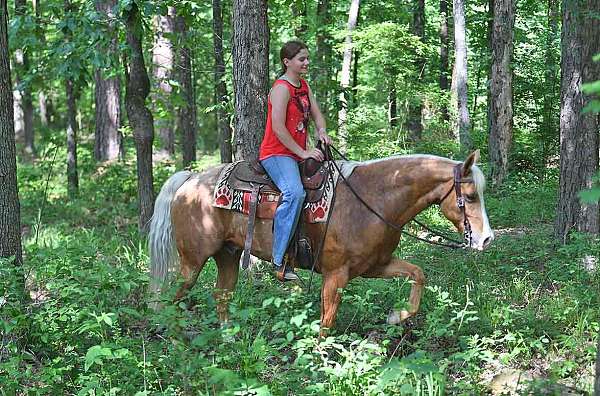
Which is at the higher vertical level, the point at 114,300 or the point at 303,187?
the point at 303,187

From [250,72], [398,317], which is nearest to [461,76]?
[250,72]

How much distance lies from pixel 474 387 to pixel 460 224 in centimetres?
168

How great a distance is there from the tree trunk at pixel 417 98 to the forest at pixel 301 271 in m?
0.18

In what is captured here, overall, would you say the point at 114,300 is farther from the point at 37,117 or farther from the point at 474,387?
the point at 37,117

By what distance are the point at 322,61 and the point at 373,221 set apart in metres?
15.7

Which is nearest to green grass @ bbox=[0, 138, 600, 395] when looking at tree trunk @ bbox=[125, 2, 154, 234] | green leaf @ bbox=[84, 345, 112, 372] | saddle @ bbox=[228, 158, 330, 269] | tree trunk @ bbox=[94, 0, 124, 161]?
green leaf @ bbox=[84, 345, 112, 372]

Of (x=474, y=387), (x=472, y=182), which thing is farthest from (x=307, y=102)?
(x=474, y=387)

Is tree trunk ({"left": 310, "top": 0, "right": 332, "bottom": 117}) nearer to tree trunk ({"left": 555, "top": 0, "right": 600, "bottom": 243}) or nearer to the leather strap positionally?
tree trunk ({"left": 555, "top": 0, "right": 600, "bottom": 243})

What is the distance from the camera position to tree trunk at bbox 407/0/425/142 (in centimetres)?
1822

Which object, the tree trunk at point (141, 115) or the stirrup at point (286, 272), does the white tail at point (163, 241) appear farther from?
the tree trunk at point (141, 115)

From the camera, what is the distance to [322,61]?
2158cm

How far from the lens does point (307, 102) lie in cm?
690

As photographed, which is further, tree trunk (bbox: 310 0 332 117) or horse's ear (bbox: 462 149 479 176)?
tree trunk (bbox: 310 0 332 117)

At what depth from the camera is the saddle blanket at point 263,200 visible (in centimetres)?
666
